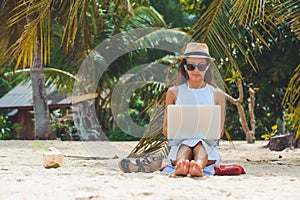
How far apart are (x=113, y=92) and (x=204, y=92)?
32.9ft

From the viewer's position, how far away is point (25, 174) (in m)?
4.00

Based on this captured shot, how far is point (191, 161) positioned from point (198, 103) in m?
0.64

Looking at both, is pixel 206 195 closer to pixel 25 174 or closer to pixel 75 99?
pixel 25 174

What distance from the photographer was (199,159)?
13.2 feet

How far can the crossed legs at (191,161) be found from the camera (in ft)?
12.3

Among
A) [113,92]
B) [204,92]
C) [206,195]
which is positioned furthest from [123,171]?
[113,92]

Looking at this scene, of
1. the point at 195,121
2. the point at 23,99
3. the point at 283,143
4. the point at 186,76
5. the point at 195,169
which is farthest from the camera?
the point at 23,99

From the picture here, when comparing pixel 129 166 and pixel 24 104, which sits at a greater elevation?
pixel 24 104

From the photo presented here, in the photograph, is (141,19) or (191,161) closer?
(191,161)

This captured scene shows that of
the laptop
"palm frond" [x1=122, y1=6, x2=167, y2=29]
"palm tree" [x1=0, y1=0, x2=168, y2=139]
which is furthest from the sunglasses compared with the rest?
"palm frond" [x1=122, y1=6, x2=167, y2=29]

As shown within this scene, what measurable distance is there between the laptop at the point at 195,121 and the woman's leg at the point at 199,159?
111mm

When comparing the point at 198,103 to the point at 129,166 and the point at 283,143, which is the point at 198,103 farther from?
the point at 283,143

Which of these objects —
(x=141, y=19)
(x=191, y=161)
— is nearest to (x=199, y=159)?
(x=191, y=161)

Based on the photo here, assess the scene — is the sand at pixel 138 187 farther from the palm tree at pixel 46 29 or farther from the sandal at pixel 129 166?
the palm tree at pixel 46 29
